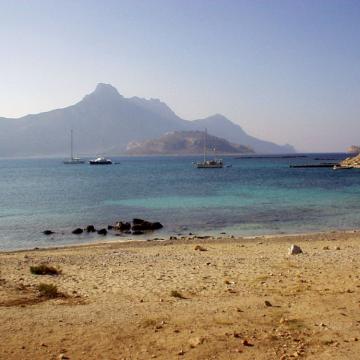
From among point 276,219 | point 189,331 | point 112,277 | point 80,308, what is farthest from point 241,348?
point 276,219

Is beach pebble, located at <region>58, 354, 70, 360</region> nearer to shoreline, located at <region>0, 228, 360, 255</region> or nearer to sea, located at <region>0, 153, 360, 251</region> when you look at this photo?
shoreline, located at <region>0, 228, 360, 255</region>

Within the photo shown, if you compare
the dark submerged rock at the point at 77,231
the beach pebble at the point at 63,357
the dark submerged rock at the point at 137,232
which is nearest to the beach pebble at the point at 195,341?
the beach pebble at the point at 63,357

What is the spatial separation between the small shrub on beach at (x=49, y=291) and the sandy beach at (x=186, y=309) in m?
0.16

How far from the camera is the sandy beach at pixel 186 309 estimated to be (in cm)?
901

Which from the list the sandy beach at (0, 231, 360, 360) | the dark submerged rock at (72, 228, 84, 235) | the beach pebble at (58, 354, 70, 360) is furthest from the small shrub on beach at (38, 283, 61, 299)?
the dark submerged rock at (72, 228, 84, 235)

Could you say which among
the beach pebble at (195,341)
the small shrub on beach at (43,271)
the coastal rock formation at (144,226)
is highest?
the beach pebble at (195,341)

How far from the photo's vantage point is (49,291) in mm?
13047

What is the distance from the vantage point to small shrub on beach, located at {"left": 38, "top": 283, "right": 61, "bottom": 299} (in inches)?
506

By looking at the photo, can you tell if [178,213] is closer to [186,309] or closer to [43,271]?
[43,271]

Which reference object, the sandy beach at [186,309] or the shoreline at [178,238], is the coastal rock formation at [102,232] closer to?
the shoreline at [178,238]

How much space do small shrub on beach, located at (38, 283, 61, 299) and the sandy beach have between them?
16 centimetres

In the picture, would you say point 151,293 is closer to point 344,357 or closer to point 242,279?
point 242,279

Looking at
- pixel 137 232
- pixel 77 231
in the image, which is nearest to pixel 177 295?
pixel 137 232

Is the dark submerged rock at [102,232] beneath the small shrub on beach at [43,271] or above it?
beneath
